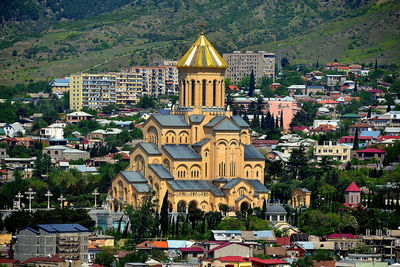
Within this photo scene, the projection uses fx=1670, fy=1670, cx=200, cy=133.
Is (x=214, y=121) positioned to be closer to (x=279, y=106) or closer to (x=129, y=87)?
(x=279, y=106)

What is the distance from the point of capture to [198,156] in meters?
104

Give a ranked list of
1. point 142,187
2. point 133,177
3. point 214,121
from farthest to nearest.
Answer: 1. point 214,121
2. point 133,177
3. point 142,187

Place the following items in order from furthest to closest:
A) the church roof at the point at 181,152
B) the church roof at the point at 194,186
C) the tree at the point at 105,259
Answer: the church roof at the point at 181,152 < the church roof at the point at 194,186 < the tree at the point at 105,259

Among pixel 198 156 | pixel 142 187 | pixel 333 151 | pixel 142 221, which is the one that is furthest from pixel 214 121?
pixel 333 151

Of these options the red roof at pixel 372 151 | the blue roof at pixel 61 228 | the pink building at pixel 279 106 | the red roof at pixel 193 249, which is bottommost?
the red roof at pixel 193 249

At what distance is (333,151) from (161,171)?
27.3m

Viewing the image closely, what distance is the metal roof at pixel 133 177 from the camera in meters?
102

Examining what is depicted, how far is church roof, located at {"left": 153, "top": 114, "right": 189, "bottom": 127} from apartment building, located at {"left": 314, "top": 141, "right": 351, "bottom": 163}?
889 inches

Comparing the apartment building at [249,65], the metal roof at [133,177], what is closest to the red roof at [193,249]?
the metal roof at [133,177]

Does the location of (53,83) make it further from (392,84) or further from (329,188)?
(329,188)

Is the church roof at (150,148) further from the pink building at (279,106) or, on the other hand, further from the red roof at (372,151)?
the pink building at (279,106)

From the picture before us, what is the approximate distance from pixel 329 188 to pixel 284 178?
5.19 meters

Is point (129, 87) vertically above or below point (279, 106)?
above

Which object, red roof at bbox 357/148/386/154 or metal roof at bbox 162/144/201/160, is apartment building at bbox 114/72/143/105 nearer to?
red roof at bbox 357/148/386/154
